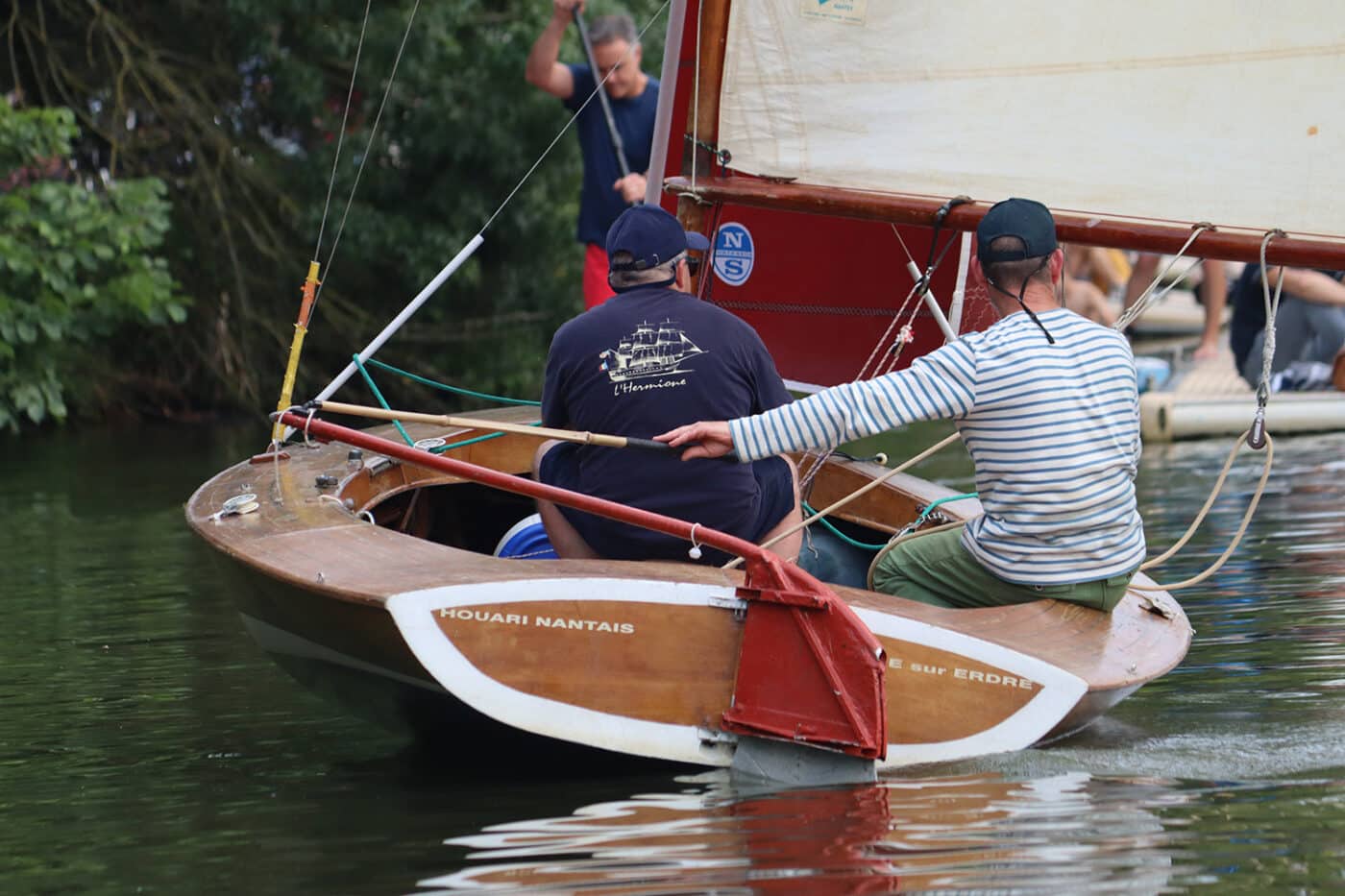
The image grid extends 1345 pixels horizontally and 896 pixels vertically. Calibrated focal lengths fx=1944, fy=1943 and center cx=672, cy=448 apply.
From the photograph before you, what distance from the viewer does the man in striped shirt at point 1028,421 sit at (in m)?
4.10

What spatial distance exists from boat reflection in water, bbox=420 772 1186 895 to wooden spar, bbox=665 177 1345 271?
5.28ft

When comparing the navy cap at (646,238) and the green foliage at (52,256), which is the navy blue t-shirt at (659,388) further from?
the green foliage at (52,256)

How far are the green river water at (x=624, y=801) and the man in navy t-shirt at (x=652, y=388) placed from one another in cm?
61

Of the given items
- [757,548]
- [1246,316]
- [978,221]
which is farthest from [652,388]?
[1246,316]

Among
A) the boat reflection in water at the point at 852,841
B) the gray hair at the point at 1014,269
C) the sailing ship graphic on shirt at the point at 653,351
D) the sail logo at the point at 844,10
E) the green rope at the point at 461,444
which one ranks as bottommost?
the boat reflection in water at the point at 852,841

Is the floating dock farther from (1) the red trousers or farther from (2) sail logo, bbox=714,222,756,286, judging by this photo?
(2) sail logo, bbox=714,222,756,286

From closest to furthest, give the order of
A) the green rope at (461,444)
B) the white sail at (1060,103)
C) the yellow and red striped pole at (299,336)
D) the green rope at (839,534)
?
the yellow and red striped pole at (299,336), the white sail at (1060,103), the green rope at (839,534), the green rope at (461,444)

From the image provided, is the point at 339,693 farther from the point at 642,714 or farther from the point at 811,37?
the point at 811,37

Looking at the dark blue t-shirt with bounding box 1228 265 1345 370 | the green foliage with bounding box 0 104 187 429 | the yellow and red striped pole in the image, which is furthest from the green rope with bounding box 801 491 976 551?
the green foliage with bounding box 0 104 187 429

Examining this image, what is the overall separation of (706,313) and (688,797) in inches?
44.2

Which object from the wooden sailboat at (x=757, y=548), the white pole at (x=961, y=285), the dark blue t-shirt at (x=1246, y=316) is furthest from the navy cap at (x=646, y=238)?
the dark blue t-shirt at (x=1246, y=316)

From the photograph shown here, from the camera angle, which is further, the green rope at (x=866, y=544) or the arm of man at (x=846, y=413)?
the green rope at (x=866, y=544)

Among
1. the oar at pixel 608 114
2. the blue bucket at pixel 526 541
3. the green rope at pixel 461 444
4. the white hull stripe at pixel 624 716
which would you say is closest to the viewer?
the white hull stripe at pixel 624 716

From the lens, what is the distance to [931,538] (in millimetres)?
4645
